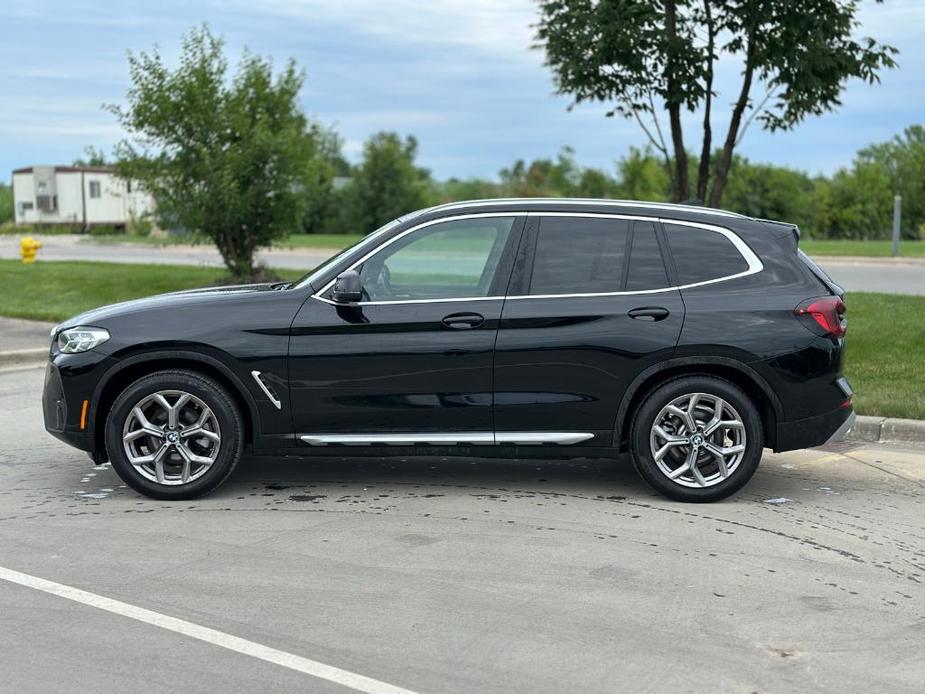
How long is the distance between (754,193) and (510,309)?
54.2 metres

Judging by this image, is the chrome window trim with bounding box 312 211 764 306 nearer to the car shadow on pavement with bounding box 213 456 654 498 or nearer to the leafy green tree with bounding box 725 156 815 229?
the car shadow on pavement with bounding box 213 456 654 498

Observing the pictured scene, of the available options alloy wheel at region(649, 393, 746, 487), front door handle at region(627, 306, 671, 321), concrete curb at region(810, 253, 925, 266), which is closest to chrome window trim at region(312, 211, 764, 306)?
front door handle at region(627, 306, 671, 321)

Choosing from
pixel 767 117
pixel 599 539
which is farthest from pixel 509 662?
pixel 767 117

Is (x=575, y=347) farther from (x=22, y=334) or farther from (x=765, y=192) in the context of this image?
(x=765, y=192)

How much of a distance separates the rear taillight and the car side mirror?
98.8 inches

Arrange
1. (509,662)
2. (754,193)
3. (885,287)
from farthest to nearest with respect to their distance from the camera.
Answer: (754,193)
(885,287)
(509,662)

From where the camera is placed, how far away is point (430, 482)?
752 centimetres

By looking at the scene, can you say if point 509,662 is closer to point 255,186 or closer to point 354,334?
point 354,334

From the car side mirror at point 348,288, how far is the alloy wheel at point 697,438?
186 cm

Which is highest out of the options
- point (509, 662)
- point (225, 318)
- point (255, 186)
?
point (255, 186)

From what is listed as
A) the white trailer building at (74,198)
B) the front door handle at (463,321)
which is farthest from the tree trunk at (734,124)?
the white trailer building at (74,198)

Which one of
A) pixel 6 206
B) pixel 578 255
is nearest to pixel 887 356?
pixel 578 255

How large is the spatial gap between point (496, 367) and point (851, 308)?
927cm

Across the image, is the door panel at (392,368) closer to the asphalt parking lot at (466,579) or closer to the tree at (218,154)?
the asphalt parking lot at (466,579)
